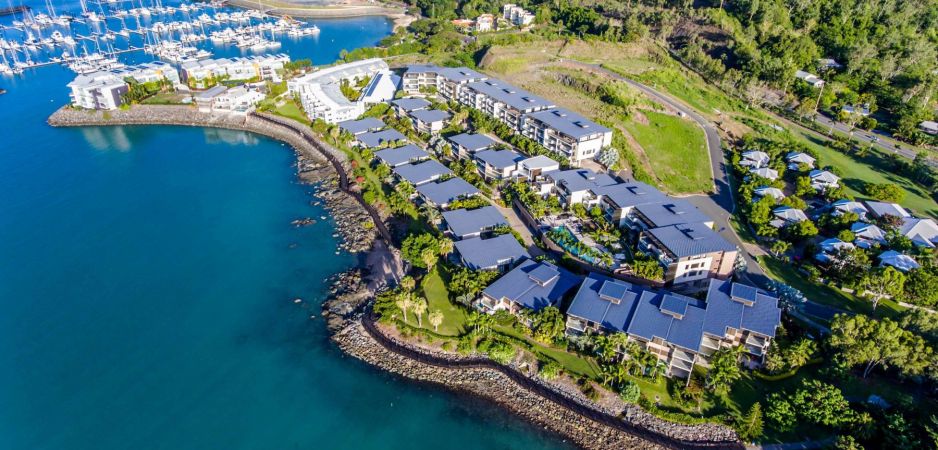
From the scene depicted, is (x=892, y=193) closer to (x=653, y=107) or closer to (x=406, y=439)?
(x=653, y=107)

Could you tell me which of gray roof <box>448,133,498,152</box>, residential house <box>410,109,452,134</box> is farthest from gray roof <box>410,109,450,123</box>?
gray roof <box>448,133,498,152</box>

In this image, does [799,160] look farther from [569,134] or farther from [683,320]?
[683,320]

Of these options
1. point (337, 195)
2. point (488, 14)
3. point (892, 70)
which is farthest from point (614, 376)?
point (488, 14)

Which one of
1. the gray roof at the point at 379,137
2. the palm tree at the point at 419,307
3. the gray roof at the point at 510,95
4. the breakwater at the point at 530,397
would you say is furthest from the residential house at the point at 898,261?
the gray roof at the point at 379,137

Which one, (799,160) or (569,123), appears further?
(569,123)

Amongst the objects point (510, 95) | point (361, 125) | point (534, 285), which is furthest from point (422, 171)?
point (534, 285)
